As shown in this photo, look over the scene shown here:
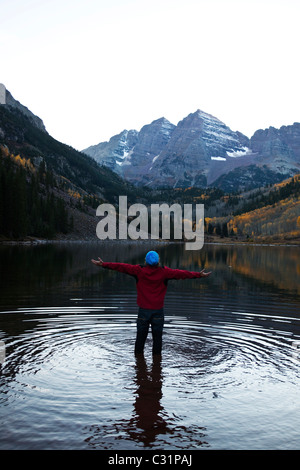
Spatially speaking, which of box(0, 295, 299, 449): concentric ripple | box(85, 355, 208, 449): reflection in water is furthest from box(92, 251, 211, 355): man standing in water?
box(85, 355, 208, 449): reflection in water

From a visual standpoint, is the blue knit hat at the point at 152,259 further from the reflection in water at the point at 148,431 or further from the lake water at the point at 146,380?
the reflection in water at the point at 148,431

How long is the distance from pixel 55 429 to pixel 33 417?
0.89m

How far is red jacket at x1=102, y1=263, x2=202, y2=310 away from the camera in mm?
15219

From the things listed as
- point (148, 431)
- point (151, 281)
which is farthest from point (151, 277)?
point (148, 431)

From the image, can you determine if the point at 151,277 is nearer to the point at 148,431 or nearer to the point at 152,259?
the point at 152,259

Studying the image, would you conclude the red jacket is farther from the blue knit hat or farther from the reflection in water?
the reflection in water

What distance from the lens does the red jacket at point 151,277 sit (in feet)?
49.9

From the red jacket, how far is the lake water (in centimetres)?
229

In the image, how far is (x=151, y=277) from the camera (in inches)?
599

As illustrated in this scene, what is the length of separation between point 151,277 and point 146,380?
11.7ft

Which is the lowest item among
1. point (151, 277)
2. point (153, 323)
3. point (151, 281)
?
point (153, 323)

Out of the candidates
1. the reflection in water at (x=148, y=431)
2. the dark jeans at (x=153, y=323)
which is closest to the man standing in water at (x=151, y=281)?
the dark jeans at (x=153, y=323)

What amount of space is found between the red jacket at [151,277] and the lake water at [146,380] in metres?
2.29

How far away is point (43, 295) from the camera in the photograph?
32688 millimetres
